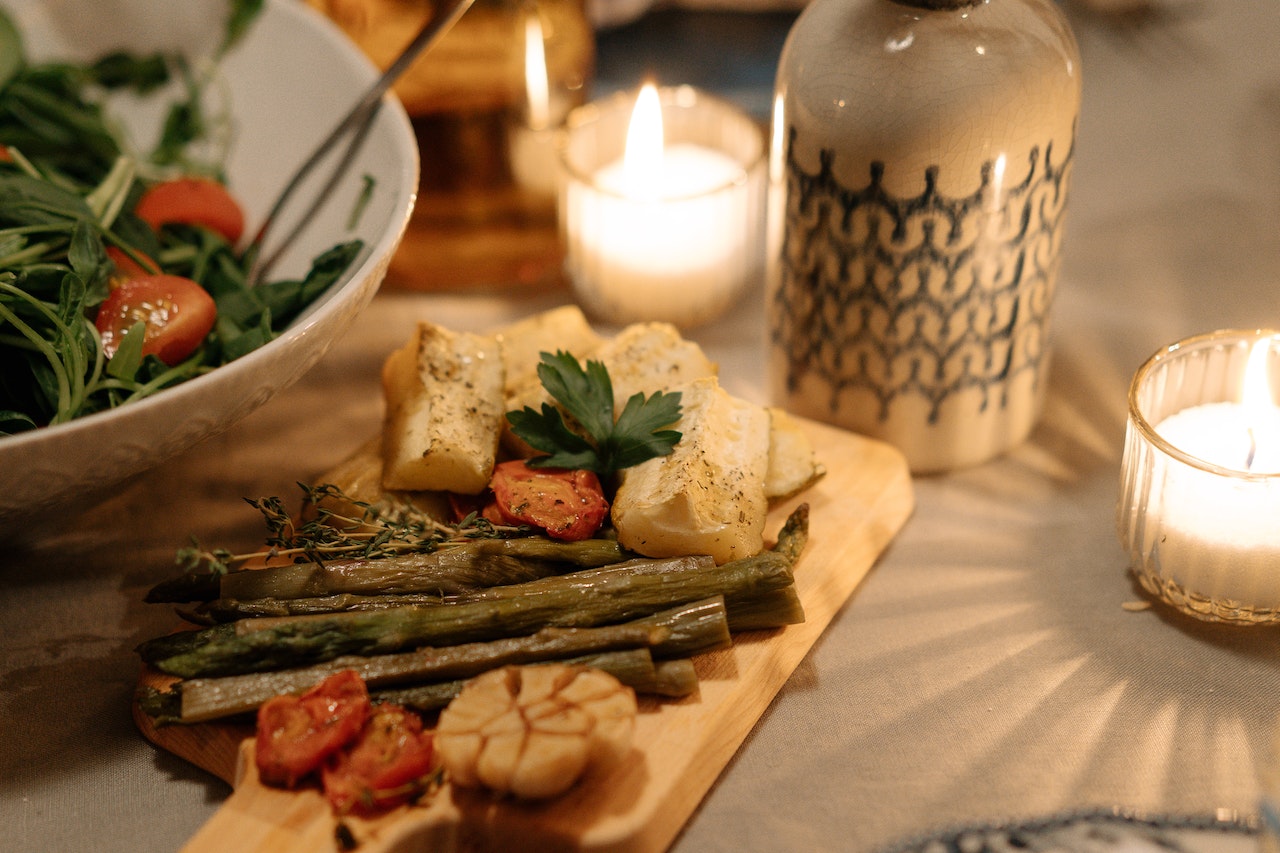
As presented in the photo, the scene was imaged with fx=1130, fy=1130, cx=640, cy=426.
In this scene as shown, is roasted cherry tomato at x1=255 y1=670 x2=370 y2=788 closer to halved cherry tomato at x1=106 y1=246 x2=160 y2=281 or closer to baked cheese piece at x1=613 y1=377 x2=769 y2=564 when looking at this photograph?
baked cheese piece at x1=613 y1=377 x2=769 y2=564

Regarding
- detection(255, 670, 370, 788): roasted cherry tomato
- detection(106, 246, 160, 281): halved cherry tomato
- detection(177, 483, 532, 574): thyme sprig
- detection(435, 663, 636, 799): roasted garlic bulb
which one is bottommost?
detection(255, 670, 370, 788): roasted cherry tomato

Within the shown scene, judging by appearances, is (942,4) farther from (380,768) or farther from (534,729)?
(380,768)

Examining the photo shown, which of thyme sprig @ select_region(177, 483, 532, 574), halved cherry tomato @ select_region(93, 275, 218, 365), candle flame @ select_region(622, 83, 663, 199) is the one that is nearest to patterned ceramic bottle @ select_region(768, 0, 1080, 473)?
candle flame @ select_region(622, 83, 663, 199)

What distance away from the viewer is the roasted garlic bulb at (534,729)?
44.8 inches

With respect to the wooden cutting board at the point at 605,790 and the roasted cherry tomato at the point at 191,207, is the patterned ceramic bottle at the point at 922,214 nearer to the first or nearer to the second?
the wooden cutting board at the point at 605,790

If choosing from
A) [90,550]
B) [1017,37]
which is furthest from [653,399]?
[90,550]

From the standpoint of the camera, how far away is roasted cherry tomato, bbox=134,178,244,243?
192 cm

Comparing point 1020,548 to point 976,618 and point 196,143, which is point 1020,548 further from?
point 196,143

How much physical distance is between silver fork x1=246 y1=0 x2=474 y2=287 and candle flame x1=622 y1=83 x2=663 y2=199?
1.23ft

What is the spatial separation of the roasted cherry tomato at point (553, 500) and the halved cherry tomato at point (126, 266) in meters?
0.65

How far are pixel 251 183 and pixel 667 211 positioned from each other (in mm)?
772

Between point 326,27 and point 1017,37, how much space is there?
1.20 metres

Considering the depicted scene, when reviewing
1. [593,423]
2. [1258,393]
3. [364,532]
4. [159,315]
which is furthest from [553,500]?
[1258,393]

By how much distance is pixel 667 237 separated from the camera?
6.84 feet
